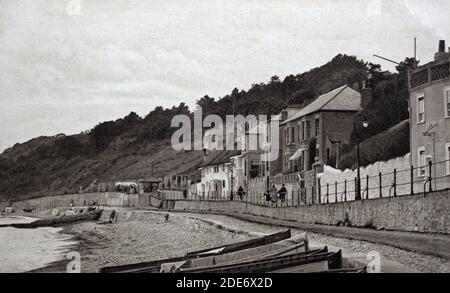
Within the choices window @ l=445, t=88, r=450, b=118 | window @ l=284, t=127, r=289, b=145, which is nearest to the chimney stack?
window @ l=445, t=88, r=450, b=118

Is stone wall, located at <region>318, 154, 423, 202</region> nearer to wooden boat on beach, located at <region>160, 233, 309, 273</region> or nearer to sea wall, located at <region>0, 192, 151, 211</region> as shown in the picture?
wooden boat on beach, located at <region>160, 233, 309, 273</region>

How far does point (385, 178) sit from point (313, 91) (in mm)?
17115

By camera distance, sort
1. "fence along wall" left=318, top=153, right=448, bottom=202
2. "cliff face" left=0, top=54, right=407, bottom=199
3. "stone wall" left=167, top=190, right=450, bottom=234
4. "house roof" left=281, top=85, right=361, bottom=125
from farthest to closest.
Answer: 1. "house roof" left=281, top=85, right=361, bottom=125
2. "cliff face" left=0, top=54, right=407, bottom=199
3. "fence along wall" left=318, top=153, right=448, bottom=202
4. "stone wall" left=167, top=190, right=450, bottom=234

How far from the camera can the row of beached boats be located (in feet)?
35.1

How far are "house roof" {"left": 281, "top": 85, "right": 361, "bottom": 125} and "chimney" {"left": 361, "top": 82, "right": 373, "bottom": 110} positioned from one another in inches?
27.7

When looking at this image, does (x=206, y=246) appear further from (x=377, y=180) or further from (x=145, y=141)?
(x=145, y=141)

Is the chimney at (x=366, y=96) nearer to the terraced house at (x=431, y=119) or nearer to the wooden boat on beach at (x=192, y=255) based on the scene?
the terraced house at (x=431, y=119)

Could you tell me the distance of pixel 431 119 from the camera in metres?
20.9

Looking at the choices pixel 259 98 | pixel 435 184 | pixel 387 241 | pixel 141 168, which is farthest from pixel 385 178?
pixel 141 168

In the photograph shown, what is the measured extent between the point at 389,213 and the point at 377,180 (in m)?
4.73

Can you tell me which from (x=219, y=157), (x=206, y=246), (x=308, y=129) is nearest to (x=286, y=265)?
(x=206, y=246)

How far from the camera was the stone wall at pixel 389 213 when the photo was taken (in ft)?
50.6
